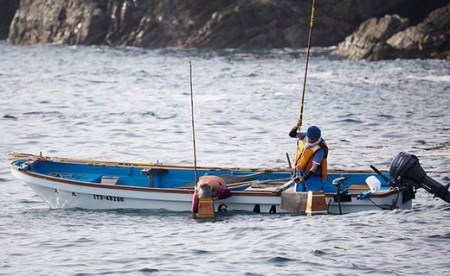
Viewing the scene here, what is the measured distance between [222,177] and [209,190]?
2.39 metres

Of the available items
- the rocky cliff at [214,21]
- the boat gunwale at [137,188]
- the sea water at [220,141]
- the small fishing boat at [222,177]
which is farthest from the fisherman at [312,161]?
the rocky cliff at [214,21]

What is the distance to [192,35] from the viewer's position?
9156 centimetres

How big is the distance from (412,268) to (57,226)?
8.80 m

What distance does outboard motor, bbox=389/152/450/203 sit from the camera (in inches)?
862

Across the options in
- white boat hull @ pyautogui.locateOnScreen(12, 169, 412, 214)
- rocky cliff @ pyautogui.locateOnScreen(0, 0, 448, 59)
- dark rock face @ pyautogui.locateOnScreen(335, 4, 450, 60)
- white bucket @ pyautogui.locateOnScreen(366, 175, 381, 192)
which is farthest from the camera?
rocky cliff @ pyautogui.locateOnScreen(0, 0, 448, 59)

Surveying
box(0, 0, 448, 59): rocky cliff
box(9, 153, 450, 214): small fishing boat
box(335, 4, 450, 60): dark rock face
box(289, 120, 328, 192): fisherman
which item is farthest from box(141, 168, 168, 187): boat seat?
box(0, 0, 448, 59): rocky cliff

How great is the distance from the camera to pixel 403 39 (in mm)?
70625

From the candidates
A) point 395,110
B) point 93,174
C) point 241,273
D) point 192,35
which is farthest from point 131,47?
point 241,273

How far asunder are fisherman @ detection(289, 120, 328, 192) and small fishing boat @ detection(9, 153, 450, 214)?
0.36 metres

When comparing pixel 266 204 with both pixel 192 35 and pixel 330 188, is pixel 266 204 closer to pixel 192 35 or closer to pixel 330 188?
pixel 330 188

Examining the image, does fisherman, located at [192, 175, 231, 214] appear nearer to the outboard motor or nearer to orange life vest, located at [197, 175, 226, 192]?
orange life vest, located at [197, 175, 226, 192]

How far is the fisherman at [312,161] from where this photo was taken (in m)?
23.2

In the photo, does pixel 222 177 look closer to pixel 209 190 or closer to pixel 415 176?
pixel 209 190

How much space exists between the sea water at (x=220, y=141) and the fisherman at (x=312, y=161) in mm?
926
